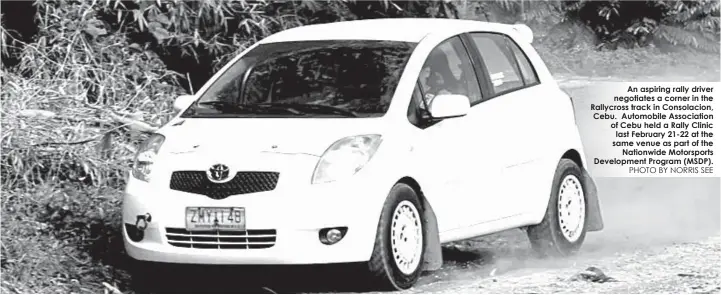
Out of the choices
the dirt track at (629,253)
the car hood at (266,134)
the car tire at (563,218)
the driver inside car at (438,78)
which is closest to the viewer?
the car hood at (266,134)

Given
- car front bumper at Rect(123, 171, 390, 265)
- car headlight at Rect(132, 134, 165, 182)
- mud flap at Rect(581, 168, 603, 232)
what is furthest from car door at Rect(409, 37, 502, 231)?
car headlight at Rect(132, 134, 165, 182)

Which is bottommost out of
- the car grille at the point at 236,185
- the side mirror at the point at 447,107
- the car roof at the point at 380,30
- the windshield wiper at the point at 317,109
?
the car grille at the point at 236,185

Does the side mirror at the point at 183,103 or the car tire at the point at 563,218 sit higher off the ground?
the side mirror at the point at 183,103

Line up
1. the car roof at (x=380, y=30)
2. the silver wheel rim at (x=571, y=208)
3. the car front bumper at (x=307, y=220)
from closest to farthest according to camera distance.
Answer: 1. the car front bumper at (x=307, y=220)
2. the car roof at (x=380, y=30)
3. the silver wheel rim at (x=571, y=208)

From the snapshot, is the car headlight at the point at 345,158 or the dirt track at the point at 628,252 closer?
the car headlight at the point at 345,158

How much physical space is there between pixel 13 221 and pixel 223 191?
1.67 metres

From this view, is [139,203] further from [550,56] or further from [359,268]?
[550,56]

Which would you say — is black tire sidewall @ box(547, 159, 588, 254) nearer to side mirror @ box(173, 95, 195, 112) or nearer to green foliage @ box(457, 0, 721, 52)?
side mirror @ box(173, 95, 195, 112)

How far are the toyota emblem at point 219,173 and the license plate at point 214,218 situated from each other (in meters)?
0.16

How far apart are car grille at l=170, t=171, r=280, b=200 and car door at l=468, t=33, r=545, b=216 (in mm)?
1876

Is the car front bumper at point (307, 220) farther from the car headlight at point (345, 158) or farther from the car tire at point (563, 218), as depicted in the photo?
the car tire at point (563, 218)

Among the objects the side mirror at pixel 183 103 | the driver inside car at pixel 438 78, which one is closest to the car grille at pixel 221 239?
the side mirror at pixel 183 103

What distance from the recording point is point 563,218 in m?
10.7

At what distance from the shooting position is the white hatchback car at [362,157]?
859 cm
